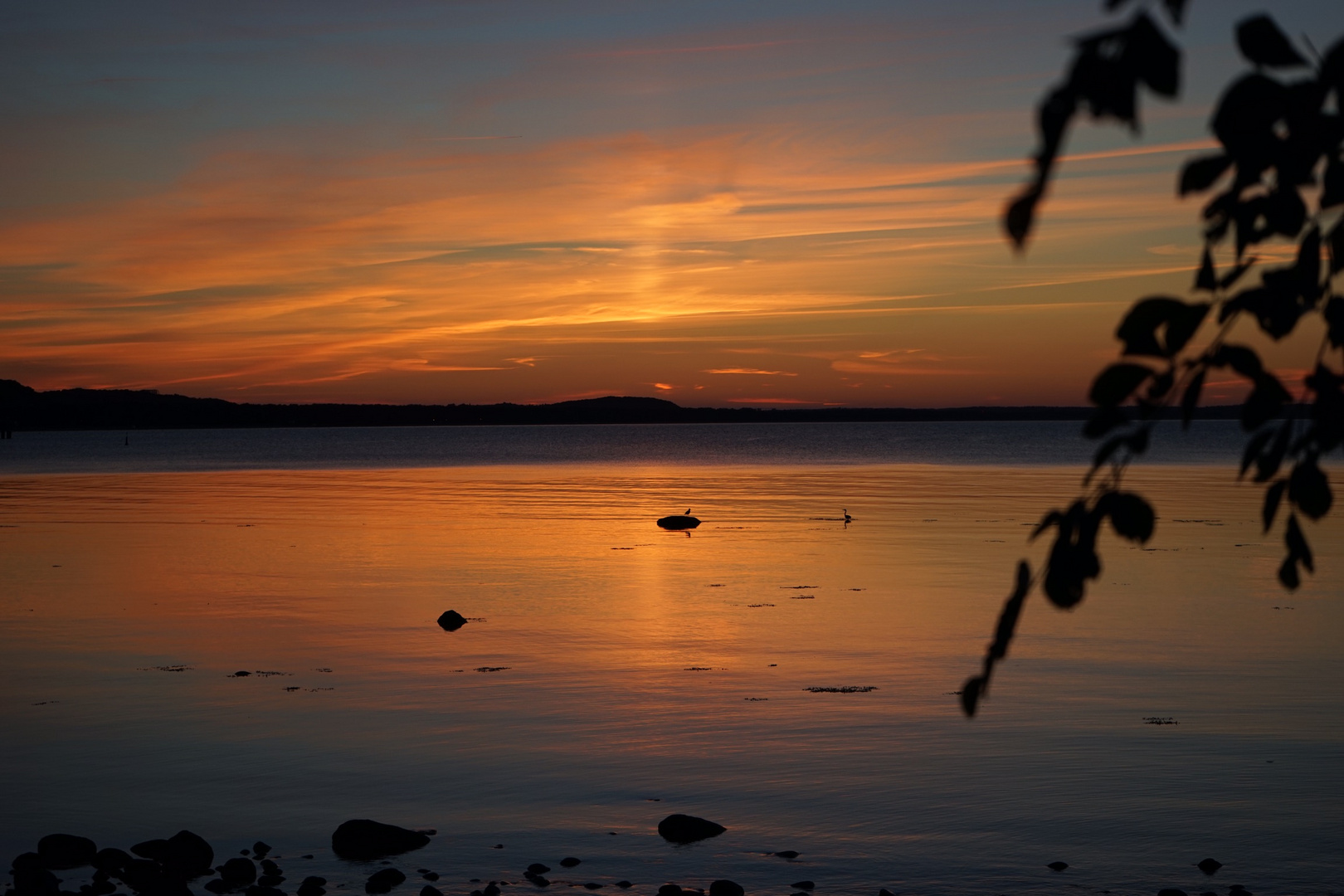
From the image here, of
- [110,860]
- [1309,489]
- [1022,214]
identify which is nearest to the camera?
[1022,214]

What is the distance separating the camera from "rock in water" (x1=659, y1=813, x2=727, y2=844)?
15.4 meters

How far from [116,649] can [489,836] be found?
15536 millimetres

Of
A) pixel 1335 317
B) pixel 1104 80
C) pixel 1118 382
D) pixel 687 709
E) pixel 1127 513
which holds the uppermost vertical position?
pixel 1104 80

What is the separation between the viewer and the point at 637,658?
27094mm

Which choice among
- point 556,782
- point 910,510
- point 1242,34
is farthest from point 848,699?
point 910,510

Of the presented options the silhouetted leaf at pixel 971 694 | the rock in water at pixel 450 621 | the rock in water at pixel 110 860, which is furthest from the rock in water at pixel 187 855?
the rock in water at pixel 450 621

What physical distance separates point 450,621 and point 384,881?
16.9m

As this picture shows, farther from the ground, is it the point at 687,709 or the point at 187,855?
the point at 687,709

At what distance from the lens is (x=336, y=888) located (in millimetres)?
13805

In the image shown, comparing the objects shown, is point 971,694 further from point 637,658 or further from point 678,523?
point 678,523

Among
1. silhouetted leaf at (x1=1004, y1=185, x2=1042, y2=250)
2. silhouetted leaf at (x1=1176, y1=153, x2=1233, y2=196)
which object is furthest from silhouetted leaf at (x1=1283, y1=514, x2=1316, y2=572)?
silhouetted leaf at (x1=1004, y1=185, x2=1042, y2=250)

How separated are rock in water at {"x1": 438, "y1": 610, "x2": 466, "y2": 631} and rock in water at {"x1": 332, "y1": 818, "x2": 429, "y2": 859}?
15.1 meters

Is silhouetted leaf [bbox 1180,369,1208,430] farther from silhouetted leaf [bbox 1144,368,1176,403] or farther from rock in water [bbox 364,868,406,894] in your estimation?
rock in water [bbox 364,868,406,894]

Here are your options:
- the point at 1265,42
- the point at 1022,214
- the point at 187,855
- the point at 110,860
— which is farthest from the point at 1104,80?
the point at 110,860
